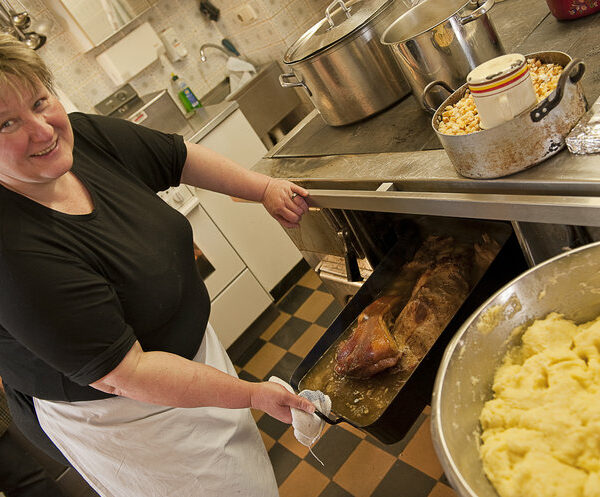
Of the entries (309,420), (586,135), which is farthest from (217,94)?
(586,135)

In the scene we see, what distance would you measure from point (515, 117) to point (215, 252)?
2.17 m

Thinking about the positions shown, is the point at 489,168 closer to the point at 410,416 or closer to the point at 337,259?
the point at 410,416

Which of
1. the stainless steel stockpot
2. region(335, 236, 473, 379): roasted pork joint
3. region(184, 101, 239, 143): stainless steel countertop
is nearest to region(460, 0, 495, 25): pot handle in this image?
the stainless steel stockpot

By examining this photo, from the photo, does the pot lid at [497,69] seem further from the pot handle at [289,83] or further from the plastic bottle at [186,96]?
the plastic bottle at [186,96]

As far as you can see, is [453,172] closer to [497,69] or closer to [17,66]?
[497,69]

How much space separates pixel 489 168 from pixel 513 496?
0.64 meters

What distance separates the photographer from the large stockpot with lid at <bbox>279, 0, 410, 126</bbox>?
1463 millimetres

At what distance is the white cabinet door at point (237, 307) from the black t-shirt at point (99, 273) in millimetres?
1538

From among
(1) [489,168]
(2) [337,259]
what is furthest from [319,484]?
(1) [489,168]

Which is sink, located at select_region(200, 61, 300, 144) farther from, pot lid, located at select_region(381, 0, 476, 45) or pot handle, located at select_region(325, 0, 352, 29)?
pot lid, located at select_region(381, 0, 476, 45)

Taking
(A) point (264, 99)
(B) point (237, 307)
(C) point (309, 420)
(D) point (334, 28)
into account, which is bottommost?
(B) point (237, 307)

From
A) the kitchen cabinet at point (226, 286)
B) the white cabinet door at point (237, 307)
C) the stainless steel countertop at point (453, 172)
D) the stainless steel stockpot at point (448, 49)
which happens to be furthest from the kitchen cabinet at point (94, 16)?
the stainless steel stockpot at point (448, 49)

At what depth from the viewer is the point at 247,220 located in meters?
3.02

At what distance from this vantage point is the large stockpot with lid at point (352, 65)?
1.46m
